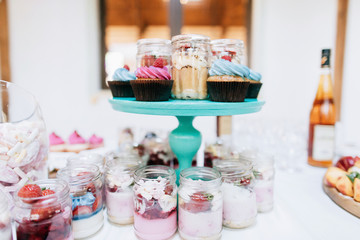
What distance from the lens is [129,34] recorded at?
2.89 m

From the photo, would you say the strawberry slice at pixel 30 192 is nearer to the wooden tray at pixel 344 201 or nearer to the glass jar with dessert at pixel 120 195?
the glass jar with dessert at pixel 120 195

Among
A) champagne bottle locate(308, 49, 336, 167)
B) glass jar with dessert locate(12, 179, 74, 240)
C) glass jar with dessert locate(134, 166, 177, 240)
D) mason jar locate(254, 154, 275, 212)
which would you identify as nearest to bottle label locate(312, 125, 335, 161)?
champagne bottle locate(308, 49, 336, 167)

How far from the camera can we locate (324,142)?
1.20 meters

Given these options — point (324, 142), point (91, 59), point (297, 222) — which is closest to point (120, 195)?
point (297, 222)

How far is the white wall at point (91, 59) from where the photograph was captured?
8.07 ft

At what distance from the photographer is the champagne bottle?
1.19 m

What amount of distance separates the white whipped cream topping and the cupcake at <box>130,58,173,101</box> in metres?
0.05

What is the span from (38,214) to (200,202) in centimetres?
39

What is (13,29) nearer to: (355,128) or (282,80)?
(282,80)

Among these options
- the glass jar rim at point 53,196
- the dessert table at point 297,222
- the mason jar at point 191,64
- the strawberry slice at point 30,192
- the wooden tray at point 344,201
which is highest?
the mason jar at point 191,64

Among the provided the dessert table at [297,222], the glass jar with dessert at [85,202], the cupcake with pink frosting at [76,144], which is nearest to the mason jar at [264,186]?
the dessert table at [297,222]

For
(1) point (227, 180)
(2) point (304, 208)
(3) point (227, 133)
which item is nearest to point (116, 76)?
(1) point (227, 180)

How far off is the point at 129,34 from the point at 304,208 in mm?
2659

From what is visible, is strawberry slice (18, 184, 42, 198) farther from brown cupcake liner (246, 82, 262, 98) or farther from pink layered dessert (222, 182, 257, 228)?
brown cupcake liner (246, 82, 262, 98)
